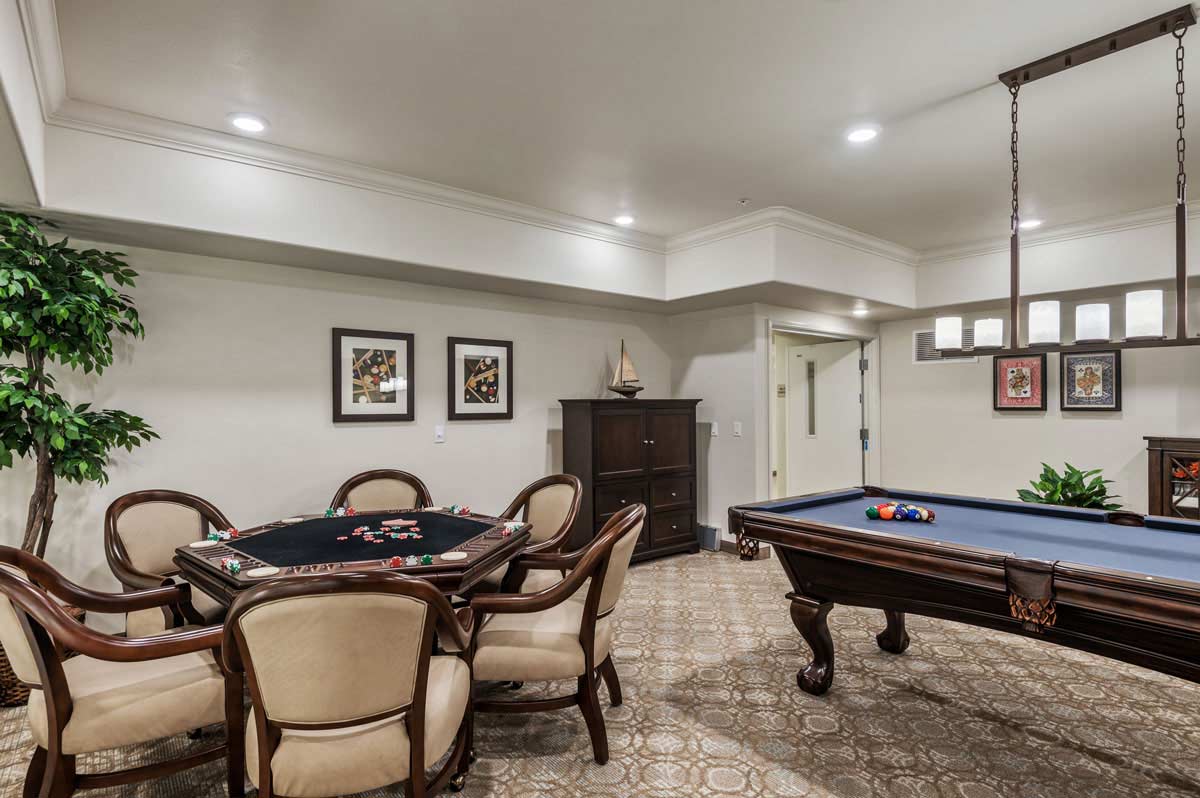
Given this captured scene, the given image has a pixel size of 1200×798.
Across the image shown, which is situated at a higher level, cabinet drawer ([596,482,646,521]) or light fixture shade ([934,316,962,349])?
light fixture shade ([934,316,962,349])

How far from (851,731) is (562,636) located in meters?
1.27

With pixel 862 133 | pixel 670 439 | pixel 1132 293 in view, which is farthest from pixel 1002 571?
pixel 670 439

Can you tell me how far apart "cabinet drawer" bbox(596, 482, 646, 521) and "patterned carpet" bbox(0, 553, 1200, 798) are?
148 centimetres

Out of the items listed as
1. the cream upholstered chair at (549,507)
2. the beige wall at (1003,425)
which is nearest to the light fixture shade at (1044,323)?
the cream upholstered chair at (549,507)

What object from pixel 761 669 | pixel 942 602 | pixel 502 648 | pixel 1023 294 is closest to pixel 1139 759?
pixel 942 602

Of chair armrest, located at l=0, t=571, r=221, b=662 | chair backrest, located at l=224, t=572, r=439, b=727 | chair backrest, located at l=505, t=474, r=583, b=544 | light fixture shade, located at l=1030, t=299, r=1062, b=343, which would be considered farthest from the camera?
chair backrest, located at l=505, t=474, r=583, b=544

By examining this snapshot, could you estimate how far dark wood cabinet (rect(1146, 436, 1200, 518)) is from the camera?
4332 mm

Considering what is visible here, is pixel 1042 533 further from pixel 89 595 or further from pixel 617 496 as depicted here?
pixel 89 595

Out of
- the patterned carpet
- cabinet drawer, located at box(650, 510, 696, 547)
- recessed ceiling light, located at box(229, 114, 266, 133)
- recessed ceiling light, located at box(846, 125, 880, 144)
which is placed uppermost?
recessed ceiling light, located at box(229, 114, 266, 133)

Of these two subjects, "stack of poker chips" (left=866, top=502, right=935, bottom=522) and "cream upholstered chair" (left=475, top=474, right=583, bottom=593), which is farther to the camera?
"cream upholstered chair" (left=475, top=474, right=583, bottom=593)

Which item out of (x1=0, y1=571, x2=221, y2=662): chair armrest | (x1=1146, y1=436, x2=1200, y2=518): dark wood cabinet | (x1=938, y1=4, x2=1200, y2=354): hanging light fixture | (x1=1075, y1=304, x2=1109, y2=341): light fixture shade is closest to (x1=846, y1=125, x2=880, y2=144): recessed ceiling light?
(x1=938, y1=4, x2=1200, y2=354): hanging light fixture

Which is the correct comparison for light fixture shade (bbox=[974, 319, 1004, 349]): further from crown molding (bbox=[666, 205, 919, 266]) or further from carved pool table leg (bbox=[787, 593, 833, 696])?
crown molding (bbox=[666, 205, 919, 266])

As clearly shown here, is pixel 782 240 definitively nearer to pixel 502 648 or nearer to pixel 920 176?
pixel 920 176

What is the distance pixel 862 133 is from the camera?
3.09 metres
